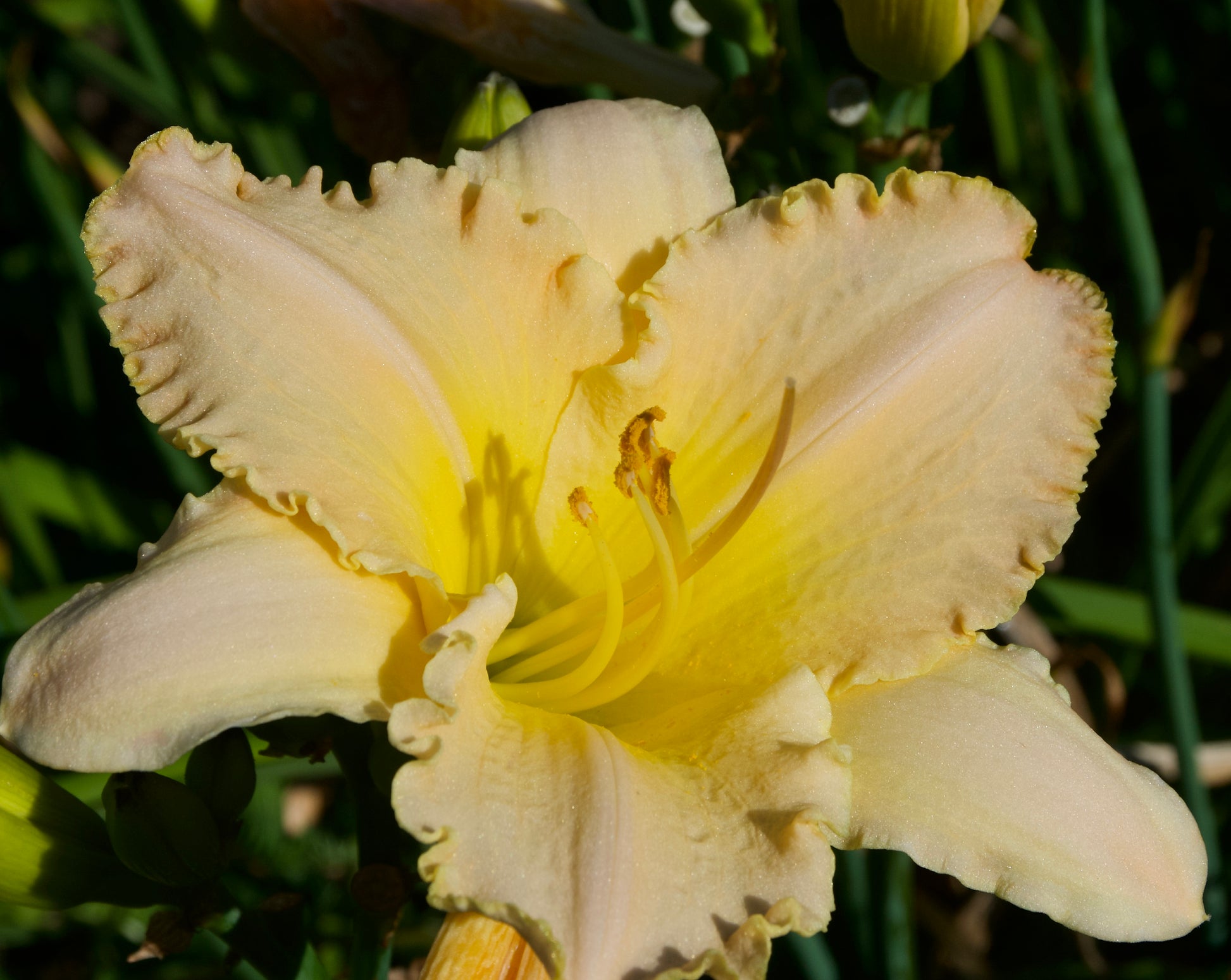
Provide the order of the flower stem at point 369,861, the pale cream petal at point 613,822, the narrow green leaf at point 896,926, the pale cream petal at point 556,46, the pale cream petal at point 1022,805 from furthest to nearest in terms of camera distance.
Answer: the narrow green leaf at point 896,926
the pale cream petal at point 556,46
the flower stem at point 369,861
the pale cream petal at point 1022,805
the pale cream petal at point 613,822

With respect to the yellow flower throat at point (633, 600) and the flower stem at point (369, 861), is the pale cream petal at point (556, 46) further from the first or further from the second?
the flower stem at point (369, 861)

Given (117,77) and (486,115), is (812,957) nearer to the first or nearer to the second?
(486,115)

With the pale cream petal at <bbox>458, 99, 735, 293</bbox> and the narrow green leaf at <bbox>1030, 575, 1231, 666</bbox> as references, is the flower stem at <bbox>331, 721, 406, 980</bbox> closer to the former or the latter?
the pale cream petal at <bbox>458, 99, 735, 293</bbox>

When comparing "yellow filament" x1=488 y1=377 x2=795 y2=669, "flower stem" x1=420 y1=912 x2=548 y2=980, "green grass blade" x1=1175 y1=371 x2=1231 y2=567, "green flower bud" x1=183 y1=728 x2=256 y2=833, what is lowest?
"green grass blade" x1=1175 y1=371 x2=1231 y2=567

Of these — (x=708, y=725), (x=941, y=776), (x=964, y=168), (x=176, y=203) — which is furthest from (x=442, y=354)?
(x=964, y=168)

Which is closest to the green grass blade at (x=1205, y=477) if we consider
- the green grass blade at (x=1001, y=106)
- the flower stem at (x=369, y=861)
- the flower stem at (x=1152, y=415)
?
the flower stem at (x=1152, y=415)

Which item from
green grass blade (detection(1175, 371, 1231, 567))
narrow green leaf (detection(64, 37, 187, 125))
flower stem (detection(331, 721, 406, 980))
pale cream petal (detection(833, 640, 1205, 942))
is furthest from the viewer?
narrow green leaf (detection(64, 37, 187, 125))

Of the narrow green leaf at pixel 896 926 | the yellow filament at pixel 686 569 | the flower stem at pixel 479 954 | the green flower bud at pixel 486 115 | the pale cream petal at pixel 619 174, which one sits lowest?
the narrow green leaf at pixel 896 926

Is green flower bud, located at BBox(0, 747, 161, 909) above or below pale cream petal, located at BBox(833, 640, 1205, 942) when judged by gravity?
above

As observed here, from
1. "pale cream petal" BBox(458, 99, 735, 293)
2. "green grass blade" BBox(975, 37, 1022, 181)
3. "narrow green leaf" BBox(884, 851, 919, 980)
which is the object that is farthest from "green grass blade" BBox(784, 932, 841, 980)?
"green grass blade" BBox(975, 37, 1022, 181)
